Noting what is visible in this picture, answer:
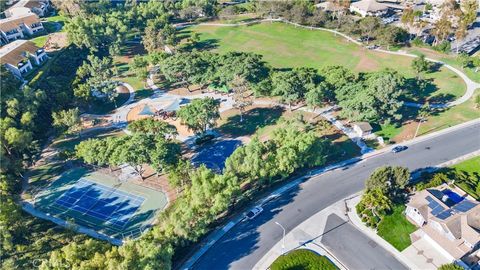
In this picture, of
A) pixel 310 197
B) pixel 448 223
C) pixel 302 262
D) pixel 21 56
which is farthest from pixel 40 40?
pixel 448 223

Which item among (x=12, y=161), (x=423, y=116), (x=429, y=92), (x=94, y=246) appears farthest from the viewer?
(x=429, y=92)

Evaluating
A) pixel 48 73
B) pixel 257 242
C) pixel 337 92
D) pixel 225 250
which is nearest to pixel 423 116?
pixel 337 92

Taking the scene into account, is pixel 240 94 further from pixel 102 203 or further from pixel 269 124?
pixel 102 203

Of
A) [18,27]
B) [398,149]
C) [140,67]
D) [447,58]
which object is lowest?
[398,149]

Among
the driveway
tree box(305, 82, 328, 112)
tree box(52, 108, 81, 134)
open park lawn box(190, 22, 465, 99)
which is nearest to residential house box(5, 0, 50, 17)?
open park lawn box(190, 22, 465, 99)

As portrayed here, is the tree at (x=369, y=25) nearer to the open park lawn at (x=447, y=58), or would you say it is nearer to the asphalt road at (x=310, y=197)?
Answer: the open park lawn at (x=447, y=58)

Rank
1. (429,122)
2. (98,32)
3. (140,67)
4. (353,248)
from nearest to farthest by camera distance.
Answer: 1. (353,248)
2. (429,122)
3. (140,67)
4. (98,32)

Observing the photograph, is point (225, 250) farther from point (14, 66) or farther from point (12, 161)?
point (14, 66)
